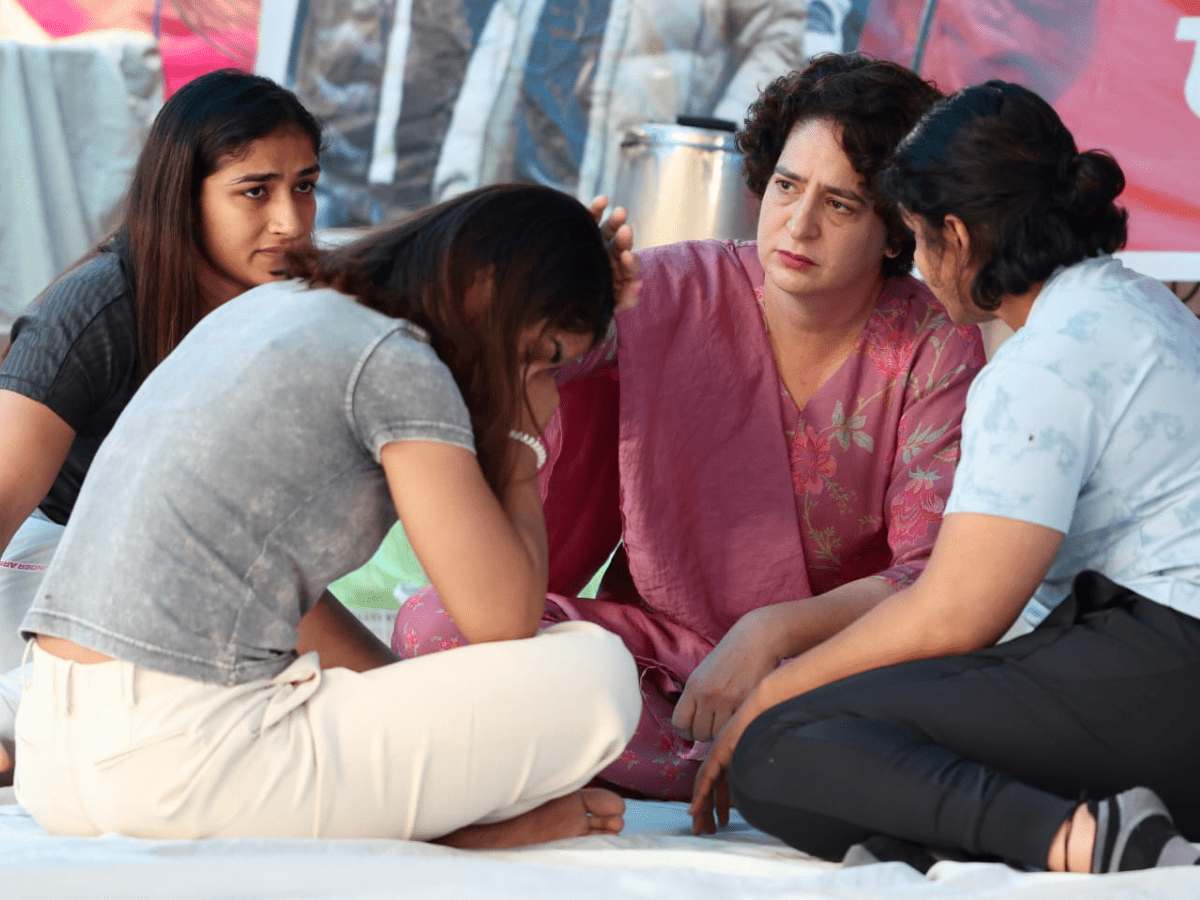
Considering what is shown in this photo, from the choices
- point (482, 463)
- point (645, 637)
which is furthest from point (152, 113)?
point (482, 463)

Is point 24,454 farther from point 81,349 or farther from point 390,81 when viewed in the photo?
point 390,81

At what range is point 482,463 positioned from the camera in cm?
163

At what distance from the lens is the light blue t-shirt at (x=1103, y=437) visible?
62.0 inches

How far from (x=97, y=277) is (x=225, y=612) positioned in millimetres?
853

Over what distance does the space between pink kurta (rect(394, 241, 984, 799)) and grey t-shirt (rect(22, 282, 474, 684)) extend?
2.43 feet

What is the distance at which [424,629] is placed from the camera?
7.07 ft

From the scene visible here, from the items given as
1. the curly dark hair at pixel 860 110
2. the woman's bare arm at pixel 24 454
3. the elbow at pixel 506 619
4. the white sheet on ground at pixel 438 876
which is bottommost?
the white sheet on ground at pixel 438 876

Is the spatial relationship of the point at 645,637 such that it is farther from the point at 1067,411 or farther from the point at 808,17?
the point at 808,17

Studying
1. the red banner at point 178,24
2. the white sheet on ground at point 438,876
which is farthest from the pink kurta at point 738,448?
the red banner at point 178,24

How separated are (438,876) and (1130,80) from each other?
2965 mm

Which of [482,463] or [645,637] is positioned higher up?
[482,463]

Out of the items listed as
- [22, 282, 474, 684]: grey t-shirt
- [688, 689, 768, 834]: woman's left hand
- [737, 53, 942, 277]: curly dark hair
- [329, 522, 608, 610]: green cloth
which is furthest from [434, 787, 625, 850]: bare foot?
[329, 522, 608, 610]: green cloth

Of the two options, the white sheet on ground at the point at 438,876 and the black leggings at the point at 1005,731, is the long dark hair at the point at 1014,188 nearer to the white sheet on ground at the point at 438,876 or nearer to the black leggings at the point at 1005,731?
the black leggings at the point at 1005,731

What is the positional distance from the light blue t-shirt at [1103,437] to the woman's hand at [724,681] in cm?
45
